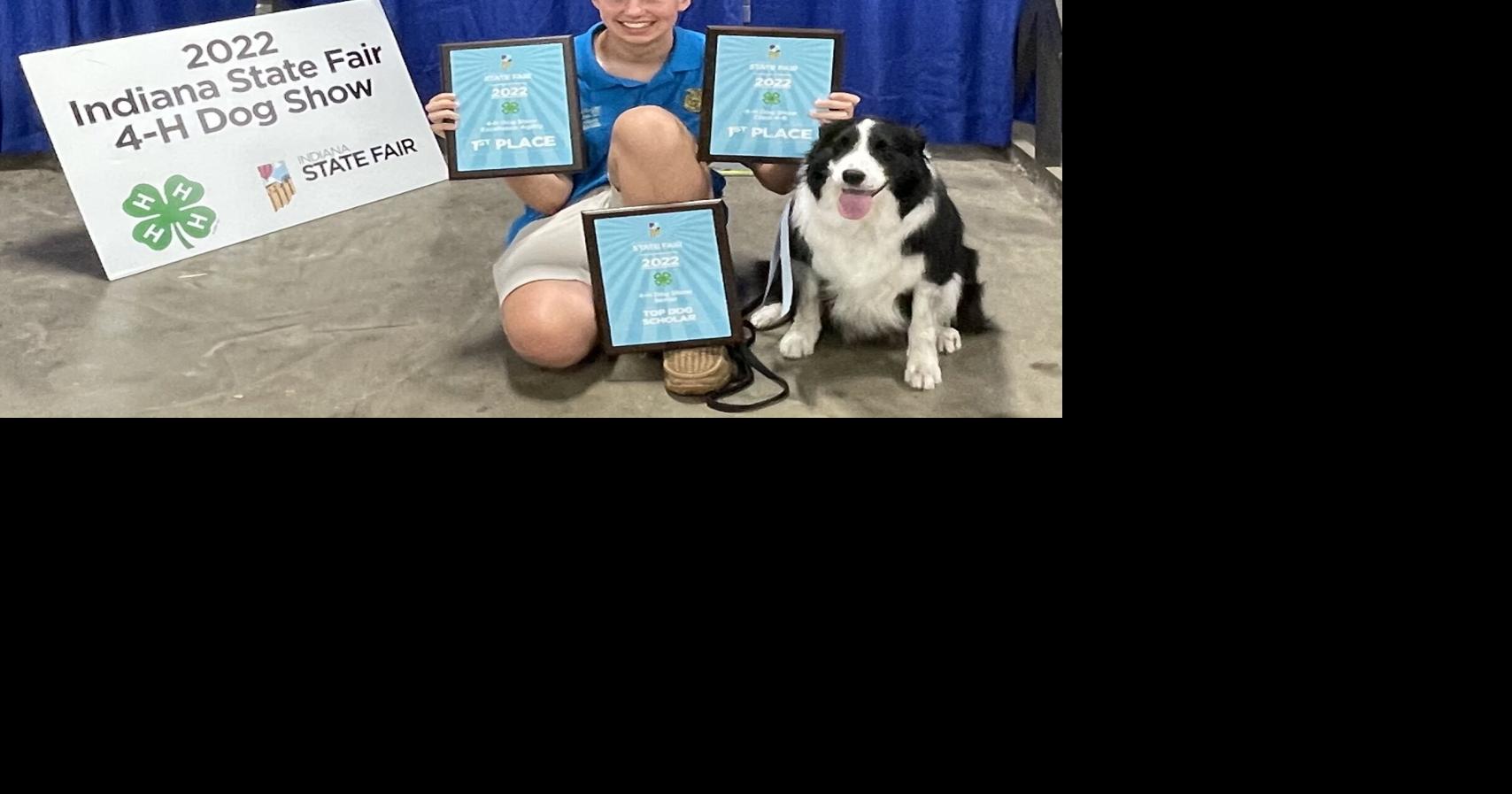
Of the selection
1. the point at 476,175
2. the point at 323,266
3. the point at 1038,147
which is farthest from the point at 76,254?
the point at 1038,147

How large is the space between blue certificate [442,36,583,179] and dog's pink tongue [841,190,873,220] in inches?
15.1

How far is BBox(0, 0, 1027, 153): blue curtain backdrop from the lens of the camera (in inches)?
106

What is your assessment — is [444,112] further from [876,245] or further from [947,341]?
[947,341]

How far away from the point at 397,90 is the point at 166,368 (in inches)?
40.9

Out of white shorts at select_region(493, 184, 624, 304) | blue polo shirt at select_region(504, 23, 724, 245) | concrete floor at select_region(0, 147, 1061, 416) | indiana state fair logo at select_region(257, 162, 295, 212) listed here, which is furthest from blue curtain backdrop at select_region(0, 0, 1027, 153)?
white shorts at select_region(493, 184, 624, 304)

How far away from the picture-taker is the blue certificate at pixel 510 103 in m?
1.71

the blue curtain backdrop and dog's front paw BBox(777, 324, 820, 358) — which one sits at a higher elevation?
the blue curtain backdrop

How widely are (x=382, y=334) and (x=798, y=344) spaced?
640 millimetres

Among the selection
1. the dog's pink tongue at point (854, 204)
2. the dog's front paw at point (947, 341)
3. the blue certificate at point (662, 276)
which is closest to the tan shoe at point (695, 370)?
the blue certificate at point (662, 276)

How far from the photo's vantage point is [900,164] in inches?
65.5


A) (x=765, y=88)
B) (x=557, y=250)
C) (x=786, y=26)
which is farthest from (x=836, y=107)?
(x=786, y=26)

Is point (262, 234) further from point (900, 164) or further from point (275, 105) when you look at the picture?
point (900, 164)

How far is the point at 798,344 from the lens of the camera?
5.98 feet

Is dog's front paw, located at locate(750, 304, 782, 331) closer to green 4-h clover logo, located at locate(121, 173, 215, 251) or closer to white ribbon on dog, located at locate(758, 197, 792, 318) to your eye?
white ribbon on dog, located at locate(758, 197, 792, 318)
